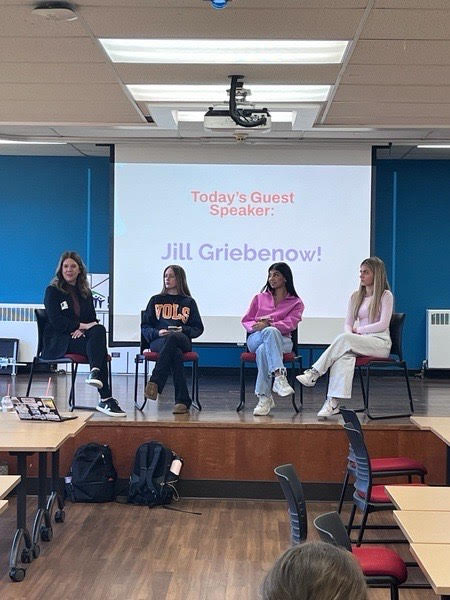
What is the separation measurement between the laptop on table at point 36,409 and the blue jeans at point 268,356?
6.13 ft

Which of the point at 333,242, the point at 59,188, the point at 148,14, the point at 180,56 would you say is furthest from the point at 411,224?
the point at 148,14

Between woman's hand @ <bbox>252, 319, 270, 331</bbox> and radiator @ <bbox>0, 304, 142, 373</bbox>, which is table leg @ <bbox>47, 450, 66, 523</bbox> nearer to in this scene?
woman's hand @ <bbox>252, 319, 270, 331</bbox>

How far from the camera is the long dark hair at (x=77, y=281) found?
7.07m

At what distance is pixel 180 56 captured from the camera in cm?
515

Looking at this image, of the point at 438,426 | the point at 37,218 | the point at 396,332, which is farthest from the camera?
the point at 37,218

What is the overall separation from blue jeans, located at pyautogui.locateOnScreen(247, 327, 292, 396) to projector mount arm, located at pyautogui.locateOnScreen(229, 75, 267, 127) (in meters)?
1.51

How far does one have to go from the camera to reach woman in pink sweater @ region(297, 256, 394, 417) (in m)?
6.66

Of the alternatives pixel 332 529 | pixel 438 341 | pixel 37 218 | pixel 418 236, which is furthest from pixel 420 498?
pixel 37 218

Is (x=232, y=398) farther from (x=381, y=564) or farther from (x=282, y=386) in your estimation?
(x=381, y=564)

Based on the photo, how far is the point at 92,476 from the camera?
20.7 feet

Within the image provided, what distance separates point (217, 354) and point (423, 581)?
557cm

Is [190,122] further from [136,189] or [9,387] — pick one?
[9,387]

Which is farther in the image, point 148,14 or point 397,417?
point 397,417

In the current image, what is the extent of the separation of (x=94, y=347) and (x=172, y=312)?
0.68 m
